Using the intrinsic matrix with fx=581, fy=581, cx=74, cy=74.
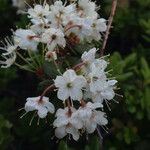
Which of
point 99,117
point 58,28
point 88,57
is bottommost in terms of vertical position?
point 99,117

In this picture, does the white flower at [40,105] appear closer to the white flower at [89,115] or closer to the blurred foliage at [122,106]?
the white flower at [89,115]

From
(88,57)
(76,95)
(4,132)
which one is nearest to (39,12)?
(88,57)

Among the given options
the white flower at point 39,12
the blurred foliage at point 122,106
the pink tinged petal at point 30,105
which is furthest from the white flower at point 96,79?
the blurred foliage at point 122,106

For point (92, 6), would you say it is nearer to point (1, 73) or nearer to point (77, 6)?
point (77, 6)

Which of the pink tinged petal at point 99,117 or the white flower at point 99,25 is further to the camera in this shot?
the white flower at point 99,25

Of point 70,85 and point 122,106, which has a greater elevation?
point 70,85

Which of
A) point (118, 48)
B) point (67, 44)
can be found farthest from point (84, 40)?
point (118, 48)

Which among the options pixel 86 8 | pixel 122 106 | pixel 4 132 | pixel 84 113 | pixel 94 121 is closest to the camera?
pixel 84 113

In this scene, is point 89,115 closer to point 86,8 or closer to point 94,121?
point 94,121
